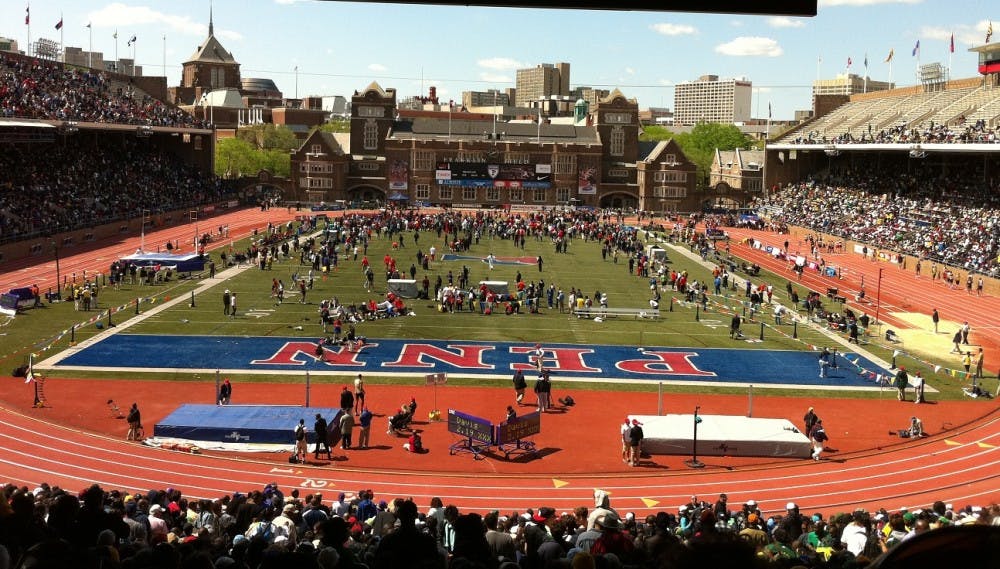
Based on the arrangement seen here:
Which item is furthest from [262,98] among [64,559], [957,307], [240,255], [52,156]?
[64,559]

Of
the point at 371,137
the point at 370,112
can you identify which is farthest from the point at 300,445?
the point at 370,112

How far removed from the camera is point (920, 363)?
36.2m

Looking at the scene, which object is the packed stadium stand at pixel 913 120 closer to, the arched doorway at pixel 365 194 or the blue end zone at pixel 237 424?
the arched doorway at pixel 365 194

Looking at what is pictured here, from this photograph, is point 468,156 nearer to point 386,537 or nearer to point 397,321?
point 397,321

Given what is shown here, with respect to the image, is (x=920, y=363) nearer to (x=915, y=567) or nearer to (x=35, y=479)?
(x=35, y=479)

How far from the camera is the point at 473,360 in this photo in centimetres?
3509

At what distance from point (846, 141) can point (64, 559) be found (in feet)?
295

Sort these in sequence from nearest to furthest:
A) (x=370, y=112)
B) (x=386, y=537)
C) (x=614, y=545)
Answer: (x=386, y=537) < (x=614, y=545) < (x=370, y=112)

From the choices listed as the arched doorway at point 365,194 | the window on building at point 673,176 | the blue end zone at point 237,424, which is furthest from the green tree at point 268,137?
the blue end zone at point 237,424

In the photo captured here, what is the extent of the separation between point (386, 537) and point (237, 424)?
67.6ft

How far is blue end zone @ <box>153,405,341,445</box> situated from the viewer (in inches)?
974

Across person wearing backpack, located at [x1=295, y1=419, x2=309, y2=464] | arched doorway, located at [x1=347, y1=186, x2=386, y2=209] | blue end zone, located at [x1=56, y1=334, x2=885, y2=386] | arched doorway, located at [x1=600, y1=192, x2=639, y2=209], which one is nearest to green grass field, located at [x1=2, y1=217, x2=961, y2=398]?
blue end zone, located at [x1=56, y1=334, x2=885, y2=386]

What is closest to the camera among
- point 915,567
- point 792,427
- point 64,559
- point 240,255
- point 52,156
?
point 915,567

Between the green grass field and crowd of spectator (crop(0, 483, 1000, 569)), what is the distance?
16829mm
